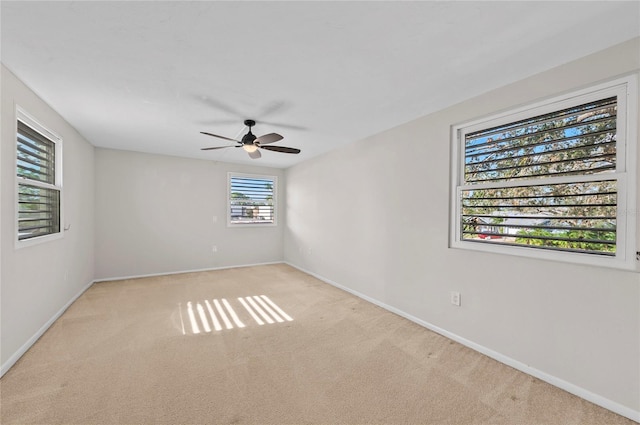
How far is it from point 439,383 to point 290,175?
4.85m

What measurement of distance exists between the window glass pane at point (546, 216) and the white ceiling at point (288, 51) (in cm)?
94

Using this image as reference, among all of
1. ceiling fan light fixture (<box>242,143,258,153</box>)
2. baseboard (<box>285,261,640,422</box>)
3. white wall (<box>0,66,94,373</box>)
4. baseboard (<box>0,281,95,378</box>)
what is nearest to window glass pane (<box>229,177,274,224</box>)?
white wall (<box>0,66,94,373</box>)

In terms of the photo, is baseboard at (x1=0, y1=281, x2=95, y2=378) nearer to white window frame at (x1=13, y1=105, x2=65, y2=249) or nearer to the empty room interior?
the empty room interior

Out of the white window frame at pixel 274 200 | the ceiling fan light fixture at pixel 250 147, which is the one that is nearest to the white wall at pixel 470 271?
the ceiling fan light fixture at pixel 250 147

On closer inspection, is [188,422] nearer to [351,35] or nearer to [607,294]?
[351,35]

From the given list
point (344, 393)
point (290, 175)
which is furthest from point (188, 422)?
point (290, 175)

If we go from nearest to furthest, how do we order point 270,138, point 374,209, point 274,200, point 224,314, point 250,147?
point 270,138 → point 250,147 → point 224,314 → point 374,209 → point 274,200

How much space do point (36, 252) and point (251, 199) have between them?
373 cm

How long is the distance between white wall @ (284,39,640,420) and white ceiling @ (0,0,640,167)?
205mm

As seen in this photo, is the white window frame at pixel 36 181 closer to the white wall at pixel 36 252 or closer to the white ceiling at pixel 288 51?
the white wall at pixel 36 252

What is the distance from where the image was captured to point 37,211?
105 inches

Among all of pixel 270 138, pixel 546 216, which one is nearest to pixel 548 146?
pixel 546 216

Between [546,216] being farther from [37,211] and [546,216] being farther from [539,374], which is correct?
[37,211]

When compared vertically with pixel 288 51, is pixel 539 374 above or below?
below
